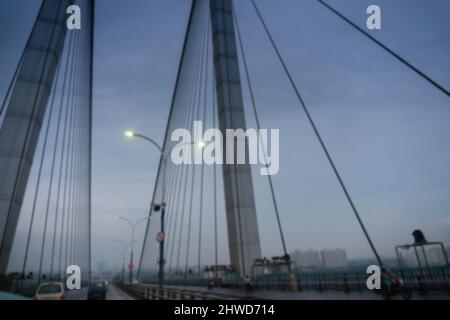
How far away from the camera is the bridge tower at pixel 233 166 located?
13719 mm

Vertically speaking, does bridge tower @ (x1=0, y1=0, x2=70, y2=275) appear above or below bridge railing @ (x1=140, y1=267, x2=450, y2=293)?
above

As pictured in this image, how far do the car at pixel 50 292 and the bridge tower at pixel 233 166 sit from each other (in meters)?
7.21

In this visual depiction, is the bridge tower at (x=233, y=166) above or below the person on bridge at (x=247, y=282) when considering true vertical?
above

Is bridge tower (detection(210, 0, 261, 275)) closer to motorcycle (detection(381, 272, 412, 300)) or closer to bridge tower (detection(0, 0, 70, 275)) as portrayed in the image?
motorcycle (detection(381, 272, 412, 300))

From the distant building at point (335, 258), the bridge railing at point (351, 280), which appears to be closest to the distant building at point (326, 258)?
the distant building at point (335, 258)

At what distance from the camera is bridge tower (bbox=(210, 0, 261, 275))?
13719mm

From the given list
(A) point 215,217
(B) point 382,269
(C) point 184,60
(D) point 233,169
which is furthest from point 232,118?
(C) point 184,60

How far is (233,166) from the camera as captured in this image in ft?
46.8

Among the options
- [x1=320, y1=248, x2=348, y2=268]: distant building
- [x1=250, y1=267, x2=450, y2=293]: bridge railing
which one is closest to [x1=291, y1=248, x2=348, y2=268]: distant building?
[x1=320, y1=248, x2=348, y2=268]: distant building

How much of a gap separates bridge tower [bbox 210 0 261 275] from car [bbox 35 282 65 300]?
7210 millimetres

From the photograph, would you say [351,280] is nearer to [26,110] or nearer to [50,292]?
[50,292]

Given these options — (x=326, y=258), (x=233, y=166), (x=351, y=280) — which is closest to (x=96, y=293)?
(x=233, y=166)

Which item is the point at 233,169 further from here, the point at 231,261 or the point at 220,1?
the point at 220,1

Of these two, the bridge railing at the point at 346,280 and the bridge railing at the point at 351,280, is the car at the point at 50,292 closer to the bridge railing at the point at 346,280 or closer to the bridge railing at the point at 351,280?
the bridge railing at the point at 346,280
